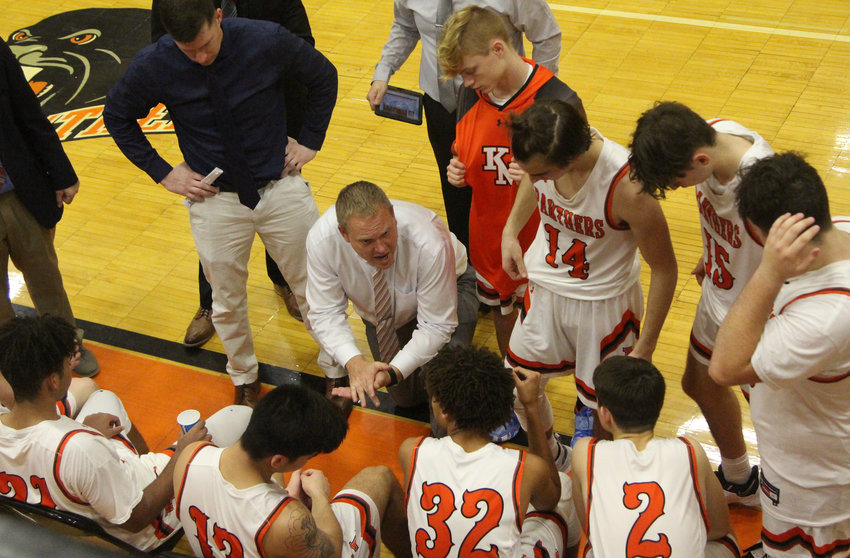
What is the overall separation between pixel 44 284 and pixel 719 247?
10.4ft

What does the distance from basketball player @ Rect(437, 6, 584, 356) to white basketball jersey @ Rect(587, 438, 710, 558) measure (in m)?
1.32

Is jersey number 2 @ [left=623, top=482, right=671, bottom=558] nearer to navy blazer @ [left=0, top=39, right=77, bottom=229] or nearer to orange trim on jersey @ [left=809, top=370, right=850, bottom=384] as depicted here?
orange trim on jersey @ [left=809, top=370, right=850, bottom=384]

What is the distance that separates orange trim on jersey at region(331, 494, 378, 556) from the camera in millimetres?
3135

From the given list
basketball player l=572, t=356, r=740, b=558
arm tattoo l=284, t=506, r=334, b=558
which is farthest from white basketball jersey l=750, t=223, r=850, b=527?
arm tattoo l=284, t=506, r=334, b=558

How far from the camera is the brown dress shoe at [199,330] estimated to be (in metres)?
4.82

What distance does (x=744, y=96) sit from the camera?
19.9ft

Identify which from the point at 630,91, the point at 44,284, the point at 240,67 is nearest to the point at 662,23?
the point at 630,91

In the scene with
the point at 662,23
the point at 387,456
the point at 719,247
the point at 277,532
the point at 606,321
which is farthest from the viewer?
the point at 662,23

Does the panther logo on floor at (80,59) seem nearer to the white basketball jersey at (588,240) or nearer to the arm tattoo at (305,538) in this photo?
the white basketball jersey at (588,240)

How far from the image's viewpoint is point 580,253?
3.29m

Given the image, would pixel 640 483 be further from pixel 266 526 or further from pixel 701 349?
pixel 266 526

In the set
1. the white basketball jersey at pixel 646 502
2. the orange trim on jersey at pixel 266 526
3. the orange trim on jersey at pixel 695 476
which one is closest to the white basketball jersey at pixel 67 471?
the orange trim on jersey at pixel 266 526

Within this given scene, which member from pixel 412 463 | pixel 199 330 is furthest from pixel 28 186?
pixel 412 463

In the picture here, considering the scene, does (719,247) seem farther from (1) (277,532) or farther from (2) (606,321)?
(1) (277,532)
